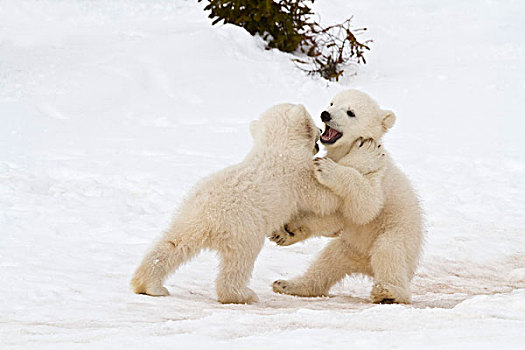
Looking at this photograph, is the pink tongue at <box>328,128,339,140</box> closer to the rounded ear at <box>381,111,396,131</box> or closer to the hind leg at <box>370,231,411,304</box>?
the rounded ear at <box>381,111,396,131</box>

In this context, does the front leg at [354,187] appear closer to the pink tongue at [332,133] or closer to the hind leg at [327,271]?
the pink tongue at [332,133]

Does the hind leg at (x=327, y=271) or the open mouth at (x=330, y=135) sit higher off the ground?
the open mouth at (x=330, y=135)

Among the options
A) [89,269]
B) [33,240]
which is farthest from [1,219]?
[89,269]

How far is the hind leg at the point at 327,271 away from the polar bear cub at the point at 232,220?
2.45ft

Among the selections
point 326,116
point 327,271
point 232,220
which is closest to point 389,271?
point 327,271

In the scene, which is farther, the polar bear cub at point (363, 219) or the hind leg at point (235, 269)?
the polar bear cub at point (363, 219)

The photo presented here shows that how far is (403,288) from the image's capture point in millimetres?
4848

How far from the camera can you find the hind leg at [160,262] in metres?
4.20

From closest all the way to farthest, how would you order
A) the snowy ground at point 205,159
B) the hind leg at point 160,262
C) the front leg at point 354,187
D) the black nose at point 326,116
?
the snowy ground at point 205,159 < the hind leg at point 160,262 < the front leg at point 354,187 < the black nose at point 326,116

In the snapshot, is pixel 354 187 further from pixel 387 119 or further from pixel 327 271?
pixel 327 271

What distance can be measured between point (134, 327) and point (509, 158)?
724 cm

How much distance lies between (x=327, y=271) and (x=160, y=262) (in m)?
1.46

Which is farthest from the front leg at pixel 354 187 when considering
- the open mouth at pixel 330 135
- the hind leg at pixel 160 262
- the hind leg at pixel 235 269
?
the hind leg at pixel 160 262

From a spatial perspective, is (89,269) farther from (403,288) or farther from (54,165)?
(54,165)
